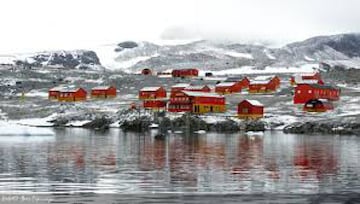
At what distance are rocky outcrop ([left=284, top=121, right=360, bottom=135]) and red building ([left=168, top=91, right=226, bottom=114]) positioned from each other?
27.1 meters

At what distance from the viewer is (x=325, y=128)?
375 feet

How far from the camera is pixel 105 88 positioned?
180m

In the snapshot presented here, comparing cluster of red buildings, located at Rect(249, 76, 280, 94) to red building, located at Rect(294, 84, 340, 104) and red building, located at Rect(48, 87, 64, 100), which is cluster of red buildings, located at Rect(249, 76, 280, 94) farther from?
red building, located at Rect(48, 87, 64, 100)

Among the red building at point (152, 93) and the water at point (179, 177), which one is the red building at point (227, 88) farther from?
the water at point (179, 177)

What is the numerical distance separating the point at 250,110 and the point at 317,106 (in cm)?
1525

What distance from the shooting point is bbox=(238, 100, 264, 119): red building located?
431ft

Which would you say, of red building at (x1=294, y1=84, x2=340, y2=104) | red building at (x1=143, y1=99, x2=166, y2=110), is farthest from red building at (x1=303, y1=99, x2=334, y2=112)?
red building at (x1=143, y1=99, x2=166, y2=110)

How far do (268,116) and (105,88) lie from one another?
62.7m

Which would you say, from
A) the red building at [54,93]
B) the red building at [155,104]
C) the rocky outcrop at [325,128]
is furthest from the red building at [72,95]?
the rocky outcrop at [325,128]

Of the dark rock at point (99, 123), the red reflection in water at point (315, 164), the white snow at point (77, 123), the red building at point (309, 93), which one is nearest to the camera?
the red reflection in water at point (315, 164)

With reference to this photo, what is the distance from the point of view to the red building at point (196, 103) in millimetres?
140875

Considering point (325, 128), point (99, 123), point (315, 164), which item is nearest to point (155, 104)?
point (99, 123)

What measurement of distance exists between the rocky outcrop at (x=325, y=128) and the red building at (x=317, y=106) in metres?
18.5

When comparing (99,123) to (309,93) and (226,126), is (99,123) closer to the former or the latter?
(226,126)
